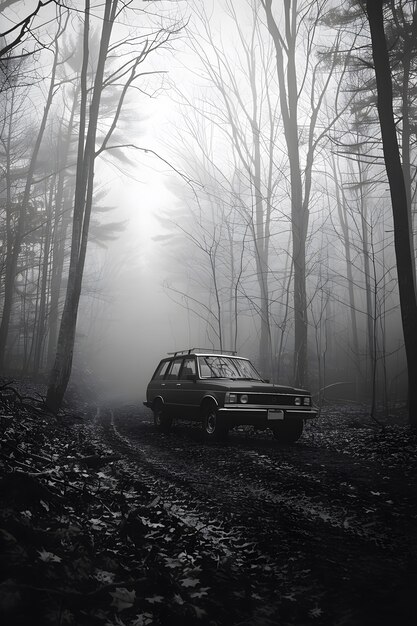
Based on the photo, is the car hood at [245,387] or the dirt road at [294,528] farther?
the car hood at [245,387]

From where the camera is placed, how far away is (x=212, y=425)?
7.71 meters

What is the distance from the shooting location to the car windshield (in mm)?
8742

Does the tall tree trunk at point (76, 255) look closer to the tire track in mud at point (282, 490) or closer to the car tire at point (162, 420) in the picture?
the car tire at point (162, 420)

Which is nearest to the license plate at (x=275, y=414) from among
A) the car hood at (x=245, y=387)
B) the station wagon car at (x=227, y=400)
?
the station wagon car at (x=227, y=400)

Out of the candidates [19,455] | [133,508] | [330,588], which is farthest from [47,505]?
[330,588]

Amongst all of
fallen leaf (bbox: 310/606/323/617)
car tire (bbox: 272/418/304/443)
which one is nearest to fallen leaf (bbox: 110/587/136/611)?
fallen leaf (bbox: 310/606/323/617)

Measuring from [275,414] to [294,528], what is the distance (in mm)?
4108

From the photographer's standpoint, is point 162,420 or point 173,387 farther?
point 162,420

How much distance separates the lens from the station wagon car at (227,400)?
7328 millimetres

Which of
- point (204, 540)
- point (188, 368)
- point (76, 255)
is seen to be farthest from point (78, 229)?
point (204, 540)

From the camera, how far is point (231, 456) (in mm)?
6270

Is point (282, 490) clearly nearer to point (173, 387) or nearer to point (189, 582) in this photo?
point (189, 582)

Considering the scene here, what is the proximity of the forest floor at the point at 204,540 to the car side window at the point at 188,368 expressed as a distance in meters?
3.10

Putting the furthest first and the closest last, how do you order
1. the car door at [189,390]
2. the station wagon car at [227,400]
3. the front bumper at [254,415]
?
the car door at [189,390] → the station wagon car at [227,400] → the front bumper at [254,415]
